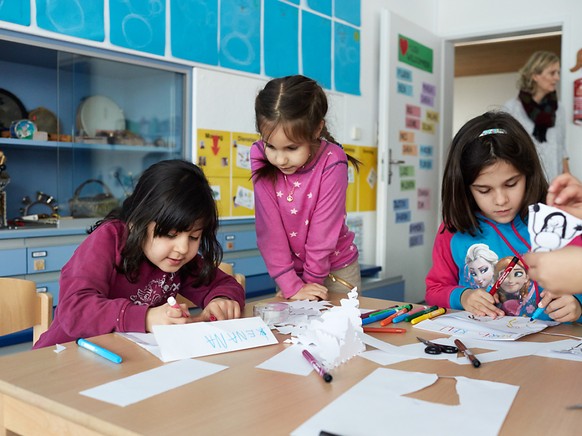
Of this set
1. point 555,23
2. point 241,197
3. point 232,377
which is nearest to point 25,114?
point 241,197

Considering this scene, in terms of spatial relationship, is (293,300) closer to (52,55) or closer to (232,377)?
(232,377)

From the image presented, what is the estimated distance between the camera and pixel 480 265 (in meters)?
1.58

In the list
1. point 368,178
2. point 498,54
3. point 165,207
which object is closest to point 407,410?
point 165,207

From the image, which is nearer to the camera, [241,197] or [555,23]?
[241,197]

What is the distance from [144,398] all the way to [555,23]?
183 inches

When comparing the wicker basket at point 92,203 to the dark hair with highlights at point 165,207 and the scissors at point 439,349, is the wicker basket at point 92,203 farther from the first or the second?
the scissors at point 439,349

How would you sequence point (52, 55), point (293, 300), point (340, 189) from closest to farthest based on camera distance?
point (293, 300) < point (340, 189) < point (52, 55)

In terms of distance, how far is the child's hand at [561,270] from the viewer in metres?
0.83

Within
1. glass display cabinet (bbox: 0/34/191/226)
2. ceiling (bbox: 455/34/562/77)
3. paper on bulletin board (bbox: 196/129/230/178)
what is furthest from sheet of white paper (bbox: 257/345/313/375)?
ceiling (bbox: 455/34/562/77)

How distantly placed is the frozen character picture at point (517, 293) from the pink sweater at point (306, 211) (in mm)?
461

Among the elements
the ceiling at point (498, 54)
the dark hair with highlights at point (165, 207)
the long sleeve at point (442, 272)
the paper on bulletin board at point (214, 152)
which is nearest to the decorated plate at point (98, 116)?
the paper on bulletin board at point (214, 152)

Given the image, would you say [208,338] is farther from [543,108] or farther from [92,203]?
[543,108]

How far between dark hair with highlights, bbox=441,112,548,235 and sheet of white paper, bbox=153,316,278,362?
0.72m

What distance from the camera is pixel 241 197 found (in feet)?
10.9
